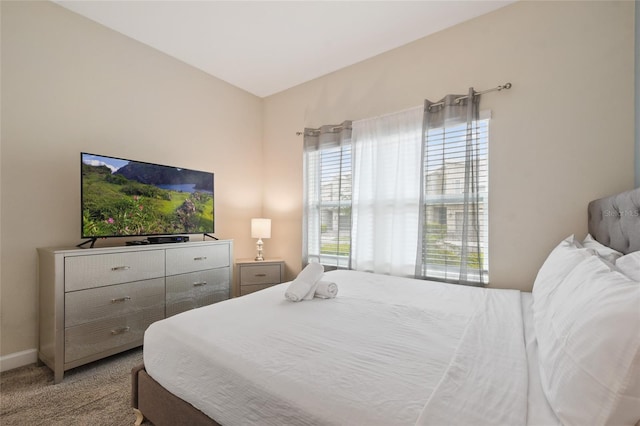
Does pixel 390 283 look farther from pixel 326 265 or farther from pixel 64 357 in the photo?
pixel 64 357

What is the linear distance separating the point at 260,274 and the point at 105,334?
1.50m

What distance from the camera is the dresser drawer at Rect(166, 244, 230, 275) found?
8.22 feet

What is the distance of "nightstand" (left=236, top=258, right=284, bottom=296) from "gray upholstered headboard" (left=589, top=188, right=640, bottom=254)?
2.78m

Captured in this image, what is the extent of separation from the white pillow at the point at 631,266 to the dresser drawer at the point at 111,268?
113 inches

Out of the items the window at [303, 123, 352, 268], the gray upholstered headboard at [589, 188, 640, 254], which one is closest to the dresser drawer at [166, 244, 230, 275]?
the window at [303, 123, 352, 268]

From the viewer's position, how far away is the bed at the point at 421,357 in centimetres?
69

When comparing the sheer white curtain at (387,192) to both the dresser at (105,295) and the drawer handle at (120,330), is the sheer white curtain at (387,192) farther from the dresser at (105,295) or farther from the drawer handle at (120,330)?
the drawer handle at (120,330)

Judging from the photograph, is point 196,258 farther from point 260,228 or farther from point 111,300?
point 260,228

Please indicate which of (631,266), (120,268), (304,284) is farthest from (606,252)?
(120,268)

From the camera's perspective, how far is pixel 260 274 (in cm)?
326

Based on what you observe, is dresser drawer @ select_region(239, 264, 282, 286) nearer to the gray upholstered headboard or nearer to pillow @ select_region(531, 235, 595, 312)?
pillow @ select_region(531, 235, 595, 312)

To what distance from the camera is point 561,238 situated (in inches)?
80.2

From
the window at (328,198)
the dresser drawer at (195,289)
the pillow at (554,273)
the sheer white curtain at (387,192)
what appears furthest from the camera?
the window at (328,198)

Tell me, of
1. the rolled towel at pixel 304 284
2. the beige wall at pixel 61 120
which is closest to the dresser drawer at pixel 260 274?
the beige wall at pixel 61 120
